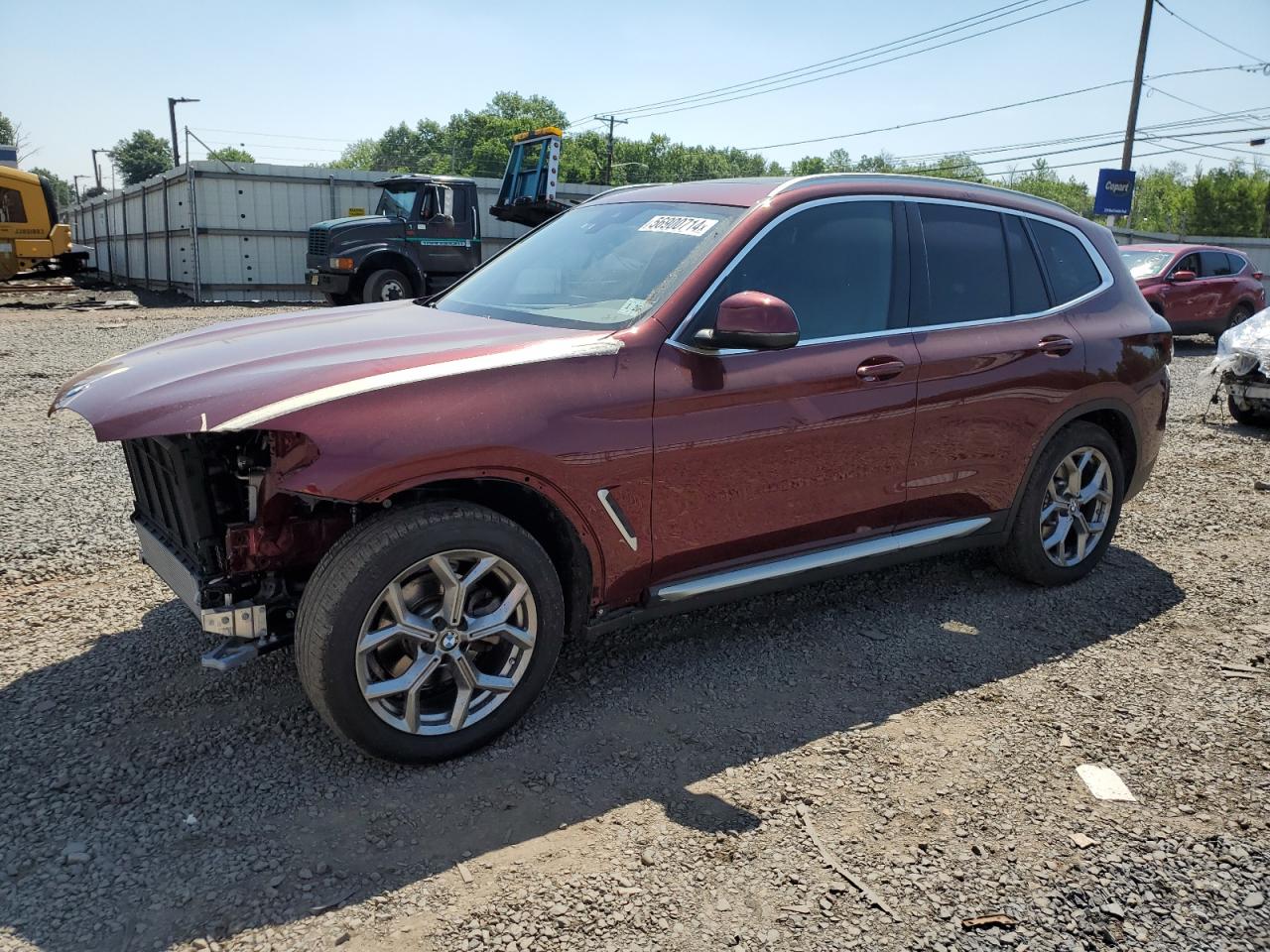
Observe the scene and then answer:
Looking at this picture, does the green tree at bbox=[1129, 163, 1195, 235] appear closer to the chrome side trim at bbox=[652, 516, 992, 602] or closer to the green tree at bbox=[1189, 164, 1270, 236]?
the green tree at bbox=[1189, 164, 1270, 236]

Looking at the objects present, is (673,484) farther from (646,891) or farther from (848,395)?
(646,891)

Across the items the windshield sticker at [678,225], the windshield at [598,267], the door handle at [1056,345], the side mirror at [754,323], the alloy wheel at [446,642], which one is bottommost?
the alloy wheel at [446,642]

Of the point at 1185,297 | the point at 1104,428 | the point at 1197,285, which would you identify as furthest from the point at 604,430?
the point at 1197,285

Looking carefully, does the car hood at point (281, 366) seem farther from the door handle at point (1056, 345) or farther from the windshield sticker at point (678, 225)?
the door handle at point (1056, 345)

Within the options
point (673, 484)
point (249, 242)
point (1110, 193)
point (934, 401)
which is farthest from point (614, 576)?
point (1110, 193)

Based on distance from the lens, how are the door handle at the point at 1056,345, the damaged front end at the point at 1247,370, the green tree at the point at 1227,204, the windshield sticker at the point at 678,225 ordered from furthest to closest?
the green tree at the point at 1227,204 < the damaged front end at the point at 1247,370 < the door handle at the point at 1056,345 < the windshield sticker at the point at 678,225

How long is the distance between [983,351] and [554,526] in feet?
6.78

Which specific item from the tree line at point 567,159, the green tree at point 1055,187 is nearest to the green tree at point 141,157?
the tree line at point 567,159

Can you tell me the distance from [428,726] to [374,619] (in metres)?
0.40

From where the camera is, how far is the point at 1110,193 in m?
23.8

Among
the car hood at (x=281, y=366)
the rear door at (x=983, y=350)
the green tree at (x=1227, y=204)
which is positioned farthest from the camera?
the green tree at (x=1227, y=204)

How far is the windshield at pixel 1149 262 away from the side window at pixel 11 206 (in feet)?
79.9

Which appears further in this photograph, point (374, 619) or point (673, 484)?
point (673, 484)

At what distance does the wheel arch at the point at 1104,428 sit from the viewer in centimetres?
429
